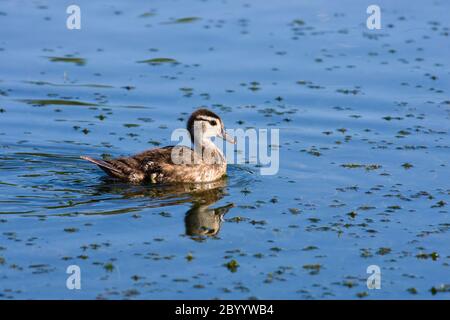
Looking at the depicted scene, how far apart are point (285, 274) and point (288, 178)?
3814mm

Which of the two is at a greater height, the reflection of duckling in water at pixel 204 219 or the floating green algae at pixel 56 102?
the floating green algae at pixel 56 102

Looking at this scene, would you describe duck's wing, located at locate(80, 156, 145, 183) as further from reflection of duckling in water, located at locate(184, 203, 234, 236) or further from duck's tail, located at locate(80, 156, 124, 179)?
reflection of duckling in water, located at locate(184, 203, 234, 236)

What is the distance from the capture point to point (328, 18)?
22984 millimetres

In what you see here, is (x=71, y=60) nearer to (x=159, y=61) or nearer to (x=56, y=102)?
(x=159, y=61)

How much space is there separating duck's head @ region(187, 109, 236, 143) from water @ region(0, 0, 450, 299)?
743 mm

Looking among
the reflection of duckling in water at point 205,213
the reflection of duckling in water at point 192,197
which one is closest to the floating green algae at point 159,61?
the reflection of duckling in water at point 192,197

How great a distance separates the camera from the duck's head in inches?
608

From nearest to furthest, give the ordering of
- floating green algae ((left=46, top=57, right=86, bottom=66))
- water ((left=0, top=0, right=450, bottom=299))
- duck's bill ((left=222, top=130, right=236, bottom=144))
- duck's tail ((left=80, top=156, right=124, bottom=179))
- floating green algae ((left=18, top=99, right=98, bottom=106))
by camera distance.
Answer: water ((left=0, top=0, right=450, bottom=299))
duck's tail ((left=80, top=156, right=124, bottom=179))
duck's bill ((left=222, top=130, right=236, bottom=144))
floating green algae ((left=18, top=99, right=98, bottom=106))
floating green algae ((left=46, top=57, right=86, bottom=66))

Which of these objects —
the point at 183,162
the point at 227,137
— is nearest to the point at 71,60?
the point at 227,137

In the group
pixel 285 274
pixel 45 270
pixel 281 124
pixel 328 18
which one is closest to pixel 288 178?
pixel 281 124

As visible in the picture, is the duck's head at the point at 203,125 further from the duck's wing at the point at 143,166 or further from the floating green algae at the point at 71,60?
the floating green algae at the point at 71,60

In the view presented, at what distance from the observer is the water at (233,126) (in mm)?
11453

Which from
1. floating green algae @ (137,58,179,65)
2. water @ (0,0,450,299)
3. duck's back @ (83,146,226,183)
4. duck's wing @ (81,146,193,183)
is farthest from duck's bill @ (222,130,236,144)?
floating green algae @ (137,58,179,65)
